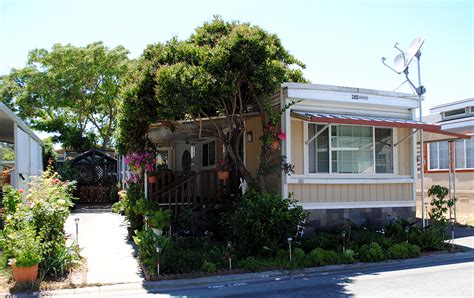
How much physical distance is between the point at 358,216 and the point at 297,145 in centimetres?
234

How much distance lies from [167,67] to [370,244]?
5541mm

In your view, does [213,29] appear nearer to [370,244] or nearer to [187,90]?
[187,90]

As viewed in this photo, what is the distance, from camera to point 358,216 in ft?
33.1

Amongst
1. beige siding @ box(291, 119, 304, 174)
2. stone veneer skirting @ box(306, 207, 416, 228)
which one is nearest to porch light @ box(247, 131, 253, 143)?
beige siding @ box(291, 119, 304, 174)

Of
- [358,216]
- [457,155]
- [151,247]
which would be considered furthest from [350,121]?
[457,155]

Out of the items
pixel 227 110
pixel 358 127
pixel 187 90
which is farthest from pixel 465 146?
pixel 187 90

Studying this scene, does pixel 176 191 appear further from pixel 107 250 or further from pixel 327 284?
pixel 327 284

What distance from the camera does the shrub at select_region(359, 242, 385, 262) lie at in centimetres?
839

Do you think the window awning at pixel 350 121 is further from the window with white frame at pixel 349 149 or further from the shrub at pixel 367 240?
the shrub at pixel 367 240

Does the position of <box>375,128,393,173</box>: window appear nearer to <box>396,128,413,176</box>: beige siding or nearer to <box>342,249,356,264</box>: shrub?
<box>396,128,413,176</box>: beige siding

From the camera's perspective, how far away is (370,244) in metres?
8.84

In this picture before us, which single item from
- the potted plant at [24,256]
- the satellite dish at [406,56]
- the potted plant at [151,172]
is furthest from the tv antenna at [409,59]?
the potted plant at [24,256]

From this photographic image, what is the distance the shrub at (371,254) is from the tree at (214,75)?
8.02 ft

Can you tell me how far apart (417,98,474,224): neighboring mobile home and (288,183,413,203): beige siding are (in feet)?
15.5
